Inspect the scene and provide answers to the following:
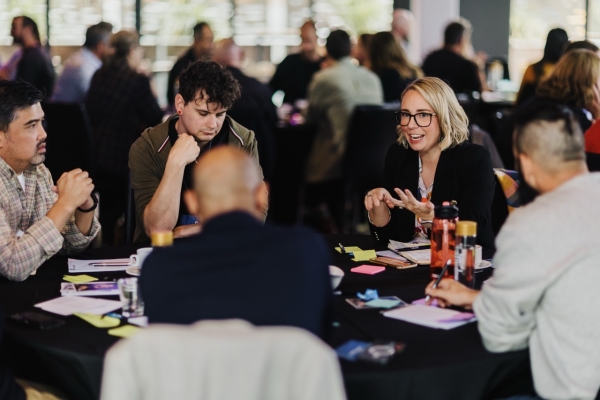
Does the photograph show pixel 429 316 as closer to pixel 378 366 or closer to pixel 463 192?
pixel 378 366

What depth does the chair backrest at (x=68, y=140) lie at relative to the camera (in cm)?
507

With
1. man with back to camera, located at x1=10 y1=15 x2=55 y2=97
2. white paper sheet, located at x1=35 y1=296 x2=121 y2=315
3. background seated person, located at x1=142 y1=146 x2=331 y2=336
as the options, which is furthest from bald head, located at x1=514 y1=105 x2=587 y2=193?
man with back to camera, located at x1=10 y1=15 x2=55 y2=97

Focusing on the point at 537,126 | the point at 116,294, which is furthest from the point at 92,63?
the point at 537,126

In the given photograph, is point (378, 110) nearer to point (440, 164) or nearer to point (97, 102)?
point (97, 102)

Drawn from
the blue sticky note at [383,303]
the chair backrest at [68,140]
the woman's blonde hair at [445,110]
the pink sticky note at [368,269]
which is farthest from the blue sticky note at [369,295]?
the chair backrest at [68,140]

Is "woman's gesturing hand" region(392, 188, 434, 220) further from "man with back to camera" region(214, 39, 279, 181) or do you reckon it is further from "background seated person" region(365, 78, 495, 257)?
"man with back to camera" region(214, 39, 279, 181)

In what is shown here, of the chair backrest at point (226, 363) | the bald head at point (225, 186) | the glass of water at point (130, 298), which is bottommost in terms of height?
the glass of water at point (130, 298)

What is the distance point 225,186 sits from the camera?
166 centimetres

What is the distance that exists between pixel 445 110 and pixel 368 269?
82cm

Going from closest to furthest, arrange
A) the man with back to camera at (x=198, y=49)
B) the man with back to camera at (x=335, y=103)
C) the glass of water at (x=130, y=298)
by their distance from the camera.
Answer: the glass of water at (x=130, y=298), the man with back to camera at (x=335, y=103), the man with back to camera at (x=198, y=49)

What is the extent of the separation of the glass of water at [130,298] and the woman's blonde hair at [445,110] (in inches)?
56.9

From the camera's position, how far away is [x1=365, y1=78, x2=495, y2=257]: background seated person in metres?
3.01

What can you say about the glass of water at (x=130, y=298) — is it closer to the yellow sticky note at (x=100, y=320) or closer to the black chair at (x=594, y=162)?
the yellow sticky note at (x=100, y=320)

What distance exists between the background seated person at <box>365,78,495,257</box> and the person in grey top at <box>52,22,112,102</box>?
3730mm
